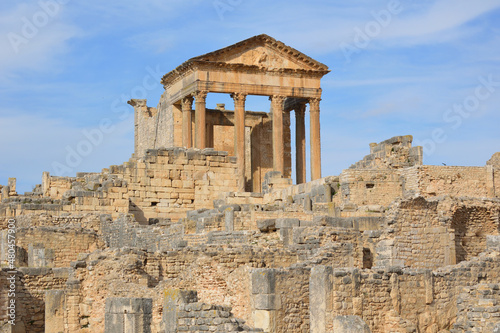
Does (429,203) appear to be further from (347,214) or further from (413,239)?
(347,214)

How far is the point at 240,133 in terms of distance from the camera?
1724 inches

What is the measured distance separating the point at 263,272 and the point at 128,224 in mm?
10611

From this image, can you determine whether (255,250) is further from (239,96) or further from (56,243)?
(239,96)

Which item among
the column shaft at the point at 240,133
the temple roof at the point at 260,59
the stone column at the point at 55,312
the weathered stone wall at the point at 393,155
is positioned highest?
the temple roof at the point at 260,59

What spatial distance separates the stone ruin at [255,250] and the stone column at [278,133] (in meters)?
11.9

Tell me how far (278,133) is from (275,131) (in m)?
0.19

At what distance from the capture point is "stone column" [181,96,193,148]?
150ft

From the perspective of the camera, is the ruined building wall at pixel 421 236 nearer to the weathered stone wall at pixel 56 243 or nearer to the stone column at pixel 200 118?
the weathered stone wall at pixel 56 243

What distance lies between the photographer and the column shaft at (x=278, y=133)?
4488 centimetres

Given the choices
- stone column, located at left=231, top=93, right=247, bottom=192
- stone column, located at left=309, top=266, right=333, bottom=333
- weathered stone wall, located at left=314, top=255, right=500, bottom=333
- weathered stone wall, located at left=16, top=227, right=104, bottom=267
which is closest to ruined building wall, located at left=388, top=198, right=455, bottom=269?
weathered stone wall, located at left=314, top=255, right=500, bottom=333

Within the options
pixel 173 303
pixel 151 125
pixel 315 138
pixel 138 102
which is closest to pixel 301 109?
pixel 315 138

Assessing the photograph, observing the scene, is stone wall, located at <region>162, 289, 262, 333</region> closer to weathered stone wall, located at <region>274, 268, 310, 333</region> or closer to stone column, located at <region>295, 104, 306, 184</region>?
weathered stone wall, located at <region>274, 268, 310, 333</region>

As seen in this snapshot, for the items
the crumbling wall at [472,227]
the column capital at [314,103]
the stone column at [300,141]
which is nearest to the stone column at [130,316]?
the crumbling wall at [472,227]

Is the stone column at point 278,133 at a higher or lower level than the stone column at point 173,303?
higher
